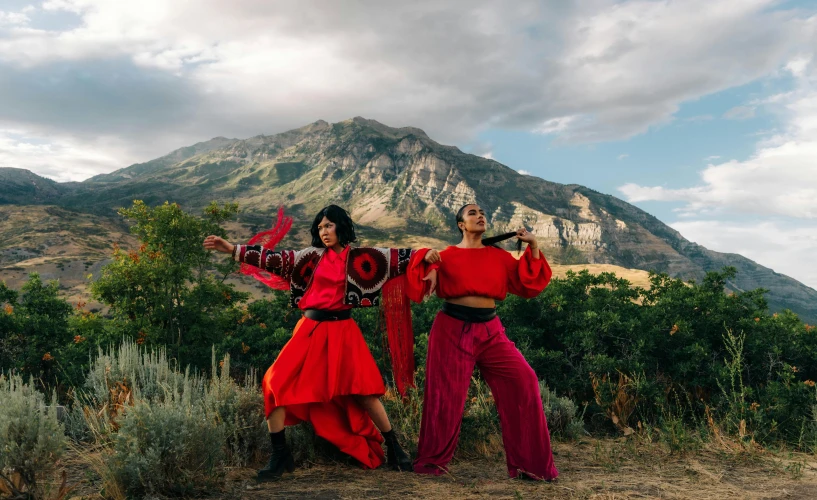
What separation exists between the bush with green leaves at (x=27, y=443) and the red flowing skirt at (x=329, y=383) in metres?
1.46

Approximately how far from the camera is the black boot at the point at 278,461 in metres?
4.15

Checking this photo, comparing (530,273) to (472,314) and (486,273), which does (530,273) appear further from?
(472,314)

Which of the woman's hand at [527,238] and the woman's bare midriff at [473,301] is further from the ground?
the woman's hand at [527,238]

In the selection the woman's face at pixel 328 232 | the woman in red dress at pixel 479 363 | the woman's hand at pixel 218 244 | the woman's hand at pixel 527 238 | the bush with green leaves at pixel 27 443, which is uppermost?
the woman's hand at pixel 527 238

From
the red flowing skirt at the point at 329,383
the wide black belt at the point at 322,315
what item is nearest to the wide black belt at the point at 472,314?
the red flowing skirt at the point at 329,383

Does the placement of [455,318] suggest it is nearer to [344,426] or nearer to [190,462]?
[344,426]

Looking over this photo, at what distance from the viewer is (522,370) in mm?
4391

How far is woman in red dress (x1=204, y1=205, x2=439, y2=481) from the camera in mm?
4227

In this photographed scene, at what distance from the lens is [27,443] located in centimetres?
333

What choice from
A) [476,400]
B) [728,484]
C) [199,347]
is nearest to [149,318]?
[199,347]

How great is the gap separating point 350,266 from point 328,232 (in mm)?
361

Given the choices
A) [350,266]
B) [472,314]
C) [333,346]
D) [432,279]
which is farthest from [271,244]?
[472,314]

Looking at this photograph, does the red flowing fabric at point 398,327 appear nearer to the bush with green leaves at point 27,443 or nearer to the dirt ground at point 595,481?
the dirt ground at point 595,481

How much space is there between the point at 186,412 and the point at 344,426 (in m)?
1.33
